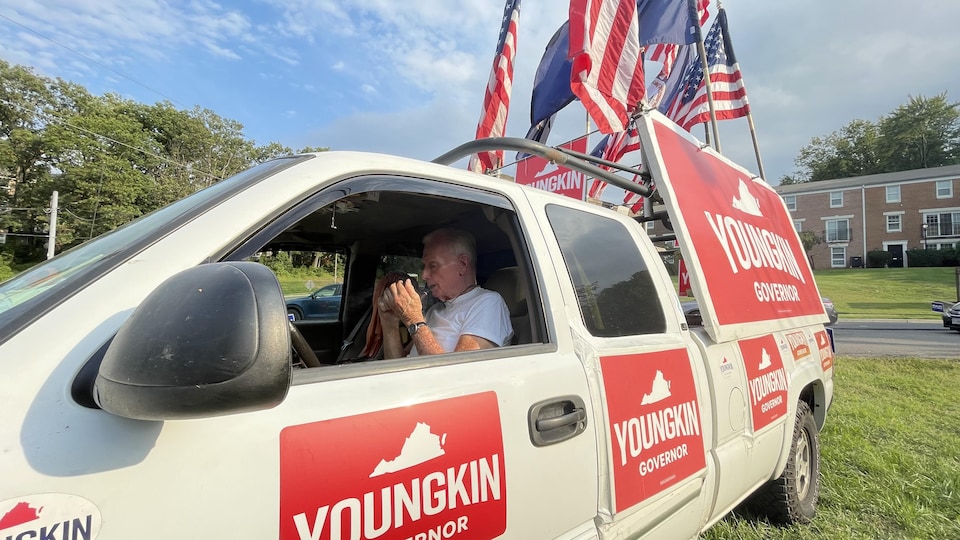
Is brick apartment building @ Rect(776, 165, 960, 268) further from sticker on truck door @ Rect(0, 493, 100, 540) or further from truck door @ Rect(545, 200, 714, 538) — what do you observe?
sticker on truck door @ Rect(0, 493, 100, 540)

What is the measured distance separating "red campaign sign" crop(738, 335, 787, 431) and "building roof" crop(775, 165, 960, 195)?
55853 millimetres

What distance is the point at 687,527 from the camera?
206 cm

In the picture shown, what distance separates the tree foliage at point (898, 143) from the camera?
5491cm

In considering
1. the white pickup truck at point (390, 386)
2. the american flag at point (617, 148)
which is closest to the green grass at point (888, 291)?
the american flag at point (617, 148)

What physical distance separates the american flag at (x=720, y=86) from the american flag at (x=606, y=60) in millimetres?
1745

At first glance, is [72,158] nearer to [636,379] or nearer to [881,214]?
[636,379]

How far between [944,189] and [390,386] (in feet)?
198

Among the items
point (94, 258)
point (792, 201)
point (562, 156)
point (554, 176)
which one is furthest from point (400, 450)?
point (792, 201)

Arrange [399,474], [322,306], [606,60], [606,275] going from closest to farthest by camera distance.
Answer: [399,474] → [606,275] → [322,306] → [606,60]

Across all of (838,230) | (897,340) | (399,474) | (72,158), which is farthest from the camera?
(838,230)

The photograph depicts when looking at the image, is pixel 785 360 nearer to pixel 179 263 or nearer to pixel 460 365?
pixel 460 365

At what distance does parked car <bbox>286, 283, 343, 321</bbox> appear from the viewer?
3.50 m

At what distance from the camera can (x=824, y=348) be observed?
12.2 ft

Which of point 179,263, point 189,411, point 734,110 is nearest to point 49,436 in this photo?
point 189,411
